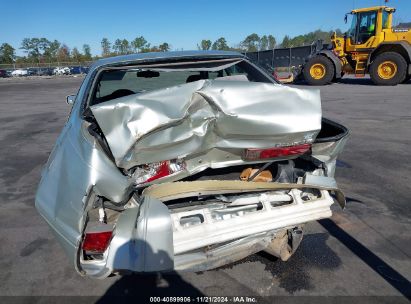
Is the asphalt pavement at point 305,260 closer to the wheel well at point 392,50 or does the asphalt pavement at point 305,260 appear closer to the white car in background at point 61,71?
the wheel well at point 392,50

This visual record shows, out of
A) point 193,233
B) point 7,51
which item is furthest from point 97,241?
point 7,51

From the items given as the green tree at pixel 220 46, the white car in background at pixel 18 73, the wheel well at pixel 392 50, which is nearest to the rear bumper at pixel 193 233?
the wheel well at pixel 392 50

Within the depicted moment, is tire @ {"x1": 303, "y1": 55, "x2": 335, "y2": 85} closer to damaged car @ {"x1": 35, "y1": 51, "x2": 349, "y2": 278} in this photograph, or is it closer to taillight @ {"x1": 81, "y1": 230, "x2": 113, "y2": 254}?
damaged car @ {"x1": 35, "y1": 51, "x2": 349, "y2": 278}

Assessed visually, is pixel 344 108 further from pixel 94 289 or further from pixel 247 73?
pixel 94 289

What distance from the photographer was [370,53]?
1346cm

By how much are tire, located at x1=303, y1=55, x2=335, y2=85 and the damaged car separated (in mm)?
12655

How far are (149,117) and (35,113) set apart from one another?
10.5 m

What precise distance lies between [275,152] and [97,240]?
4.10ft

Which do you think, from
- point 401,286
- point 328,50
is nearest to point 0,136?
point 401,286

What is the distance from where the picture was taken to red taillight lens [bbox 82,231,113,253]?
1.83 metres

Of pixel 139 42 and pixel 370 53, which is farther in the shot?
pixel 139 42

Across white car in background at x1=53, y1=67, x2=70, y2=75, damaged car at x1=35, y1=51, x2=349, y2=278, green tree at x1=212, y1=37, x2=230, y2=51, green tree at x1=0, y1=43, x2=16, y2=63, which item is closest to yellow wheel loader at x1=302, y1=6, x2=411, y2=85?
damaged car at x1=35, y1=51, x2=349, y2=278

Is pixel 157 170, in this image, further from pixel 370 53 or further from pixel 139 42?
pixel 139 42

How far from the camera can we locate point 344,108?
9.22 m
